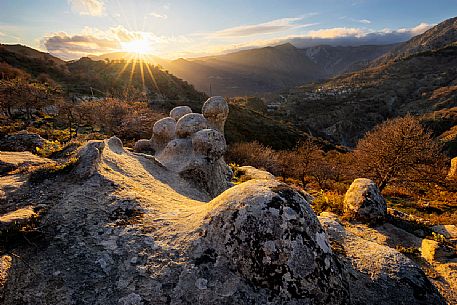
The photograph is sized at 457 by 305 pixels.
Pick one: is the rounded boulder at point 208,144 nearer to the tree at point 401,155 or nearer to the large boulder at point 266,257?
the large boulder at point 266,257

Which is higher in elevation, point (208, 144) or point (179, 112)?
point (179, 112)

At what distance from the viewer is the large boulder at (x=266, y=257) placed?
5133mm

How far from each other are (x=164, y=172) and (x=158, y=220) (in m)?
7.00

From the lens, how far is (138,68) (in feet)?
343

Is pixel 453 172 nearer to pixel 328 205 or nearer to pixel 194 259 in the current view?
pixel 328 205

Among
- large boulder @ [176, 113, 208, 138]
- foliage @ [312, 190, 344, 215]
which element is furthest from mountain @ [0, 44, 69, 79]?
foliage @ [312, 190, 344, 215]

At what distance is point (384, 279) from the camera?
6.90 m

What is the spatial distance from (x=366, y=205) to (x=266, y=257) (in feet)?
32.1

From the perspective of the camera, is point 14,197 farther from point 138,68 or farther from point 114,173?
point 138,68

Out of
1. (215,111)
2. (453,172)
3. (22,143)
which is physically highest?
(215,111)

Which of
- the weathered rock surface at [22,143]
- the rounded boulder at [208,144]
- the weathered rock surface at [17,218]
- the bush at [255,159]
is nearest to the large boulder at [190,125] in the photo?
the rounded boulder at [208,144]

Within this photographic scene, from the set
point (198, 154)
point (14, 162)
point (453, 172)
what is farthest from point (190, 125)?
point (453, 172)

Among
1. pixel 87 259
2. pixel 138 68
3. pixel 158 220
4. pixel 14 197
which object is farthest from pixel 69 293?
pixel 138 68

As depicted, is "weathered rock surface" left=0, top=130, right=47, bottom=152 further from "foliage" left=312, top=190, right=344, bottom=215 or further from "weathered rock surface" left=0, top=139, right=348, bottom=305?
"foliage" left=312, top=190, right=344, bottom=215
